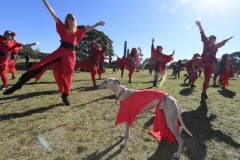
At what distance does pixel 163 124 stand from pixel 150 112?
1897 mm

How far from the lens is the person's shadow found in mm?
3293

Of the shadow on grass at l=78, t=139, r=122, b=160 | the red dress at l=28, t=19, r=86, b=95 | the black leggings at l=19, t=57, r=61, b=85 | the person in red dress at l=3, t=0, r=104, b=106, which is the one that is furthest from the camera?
the red dress at l=28, t=19, r=86, b=95

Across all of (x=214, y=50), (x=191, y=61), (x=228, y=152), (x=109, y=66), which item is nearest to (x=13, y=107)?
(x=228, y=152)

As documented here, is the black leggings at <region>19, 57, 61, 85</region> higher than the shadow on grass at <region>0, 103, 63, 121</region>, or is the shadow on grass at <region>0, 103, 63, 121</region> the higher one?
the black leggings at <region>19, 57, 61, 85</region>

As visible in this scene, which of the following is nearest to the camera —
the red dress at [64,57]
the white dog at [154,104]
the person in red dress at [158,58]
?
the white dog at [154,104]

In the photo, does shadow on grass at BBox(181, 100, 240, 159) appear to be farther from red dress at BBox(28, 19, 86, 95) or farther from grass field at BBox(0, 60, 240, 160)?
red dress at BBox(28, 19, 86, 95)

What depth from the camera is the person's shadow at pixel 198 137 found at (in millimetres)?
3293

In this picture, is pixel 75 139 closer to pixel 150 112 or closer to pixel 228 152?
pixel 150 112

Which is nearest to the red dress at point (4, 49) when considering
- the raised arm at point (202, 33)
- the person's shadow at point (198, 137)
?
the person's shadow at point (198, 137)

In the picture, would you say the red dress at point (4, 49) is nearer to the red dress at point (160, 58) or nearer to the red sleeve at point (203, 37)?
the red dress at point (160, 58)

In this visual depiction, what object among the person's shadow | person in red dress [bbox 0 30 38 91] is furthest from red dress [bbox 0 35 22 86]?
the person's shadow

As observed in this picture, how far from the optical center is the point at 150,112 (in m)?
5.59

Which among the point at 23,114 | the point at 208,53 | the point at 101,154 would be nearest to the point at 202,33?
the point at 208,53

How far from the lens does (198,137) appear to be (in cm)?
397
